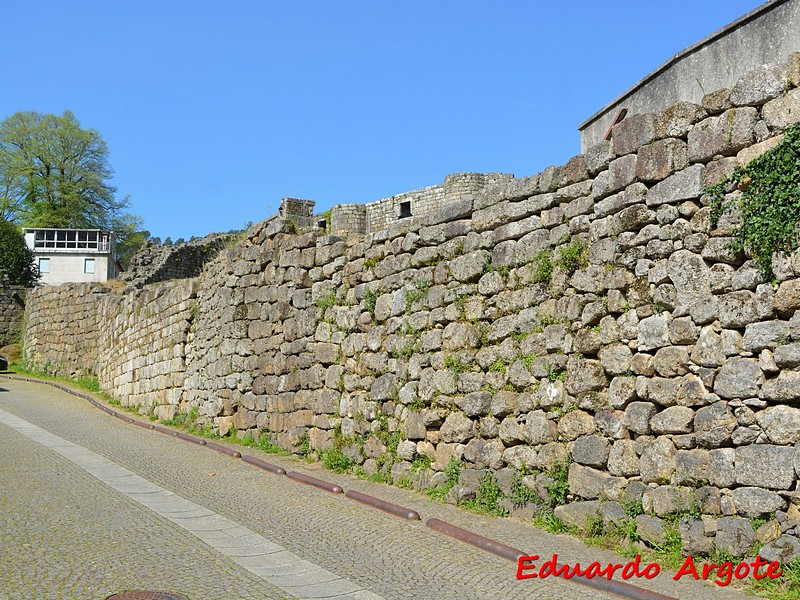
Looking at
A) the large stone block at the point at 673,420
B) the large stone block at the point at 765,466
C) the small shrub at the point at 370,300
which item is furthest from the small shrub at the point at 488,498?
the small shrub at the point at 370,300

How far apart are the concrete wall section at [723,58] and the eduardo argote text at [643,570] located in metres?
4.13

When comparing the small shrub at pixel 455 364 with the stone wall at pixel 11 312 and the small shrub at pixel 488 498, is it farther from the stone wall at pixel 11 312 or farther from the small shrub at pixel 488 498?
the stone wall at pixel 11 312

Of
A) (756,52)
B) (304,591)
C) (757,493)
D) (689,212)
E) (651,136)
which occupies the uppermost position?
(756,52)

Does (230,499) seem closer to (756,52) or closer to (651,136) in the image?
(651,136)

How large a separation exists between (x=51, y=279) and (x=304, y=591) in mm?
55316

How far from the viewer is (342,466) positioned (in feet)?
32.4

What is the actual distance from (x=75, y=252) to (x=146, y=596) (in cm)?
5112

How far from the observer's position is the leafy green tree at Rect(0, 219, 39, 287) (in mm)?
39750

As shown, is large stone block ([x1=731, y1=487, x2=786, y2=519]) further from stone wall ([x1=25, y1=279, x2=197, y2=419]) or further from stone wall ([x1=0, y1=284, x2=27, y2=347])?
stone wall ([x1=0, y1=284, x2=27, y2=347])

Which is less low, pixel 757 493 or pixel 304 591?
pixel 757 493

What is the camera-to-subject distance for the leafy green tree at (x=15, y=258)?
39.8m

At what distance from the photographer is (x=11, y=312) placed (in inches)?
1219

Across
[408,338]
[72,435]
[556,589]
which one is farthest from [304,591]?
[72,435]

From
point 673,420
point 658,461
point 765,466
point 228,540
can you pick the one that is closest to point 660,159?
point 673,420
